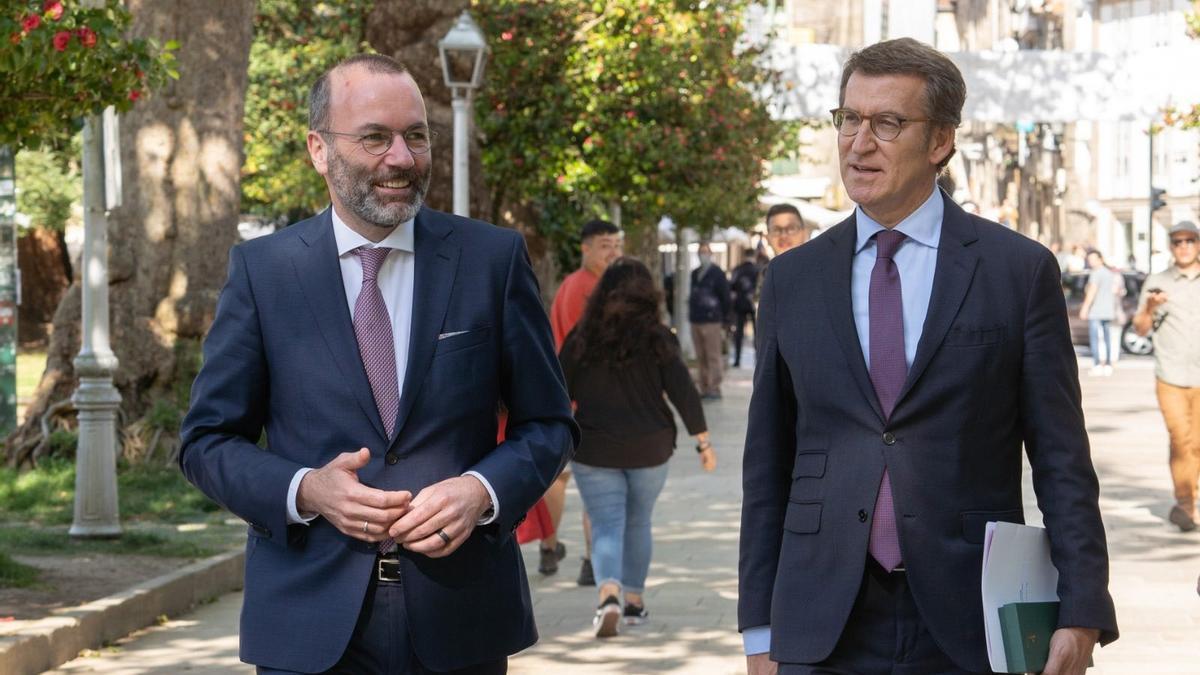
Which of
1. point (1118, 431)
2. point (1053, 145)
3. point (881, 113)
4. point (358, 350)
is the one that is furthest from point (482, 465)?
point (1053, 145)

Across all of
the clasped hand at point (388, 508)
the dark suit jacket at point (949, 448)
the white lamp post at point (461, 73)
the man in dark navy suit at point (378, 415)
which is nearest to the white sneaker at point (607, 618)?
the man in dark navy suit at point (378, 415)

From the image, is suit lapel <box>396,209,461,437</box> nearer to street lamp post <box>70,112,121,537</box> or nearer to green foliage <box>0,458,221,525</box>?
street lamp post <box>70,112,121,537</box>

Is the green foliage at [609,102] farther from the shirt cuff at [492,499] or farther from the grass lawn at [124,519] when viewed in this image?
the shirt cuff at [492,499]

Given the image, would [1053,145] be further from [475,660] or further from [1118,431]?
[475,660]

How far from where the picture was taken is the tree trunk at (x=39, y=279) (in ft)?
156

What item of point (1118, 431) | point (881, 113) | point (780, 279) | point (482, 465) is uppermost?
point (881, 113)

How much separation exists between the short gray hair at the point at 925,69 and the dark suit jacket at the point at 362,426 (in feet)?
2.60

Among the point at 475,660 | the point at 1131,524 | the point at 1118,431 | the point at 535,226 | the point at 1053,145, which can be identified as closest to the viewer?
the point at 475,660

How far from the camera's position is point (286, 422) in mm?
4012

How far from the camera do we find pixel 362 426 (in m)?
3.94

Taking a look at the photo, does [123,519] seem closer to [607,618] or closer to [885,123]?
[607,618]

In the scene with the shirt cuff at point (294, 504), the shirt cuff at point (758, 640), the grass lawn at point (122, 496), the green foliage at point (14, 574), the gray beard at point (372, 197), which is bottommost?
the grass lawn at point (122, 496)

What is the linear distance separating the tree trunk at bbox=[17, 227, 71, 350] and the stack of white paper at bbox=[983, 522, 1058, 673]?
146 feet

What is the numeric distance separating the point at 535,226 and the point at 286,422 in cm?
2247
